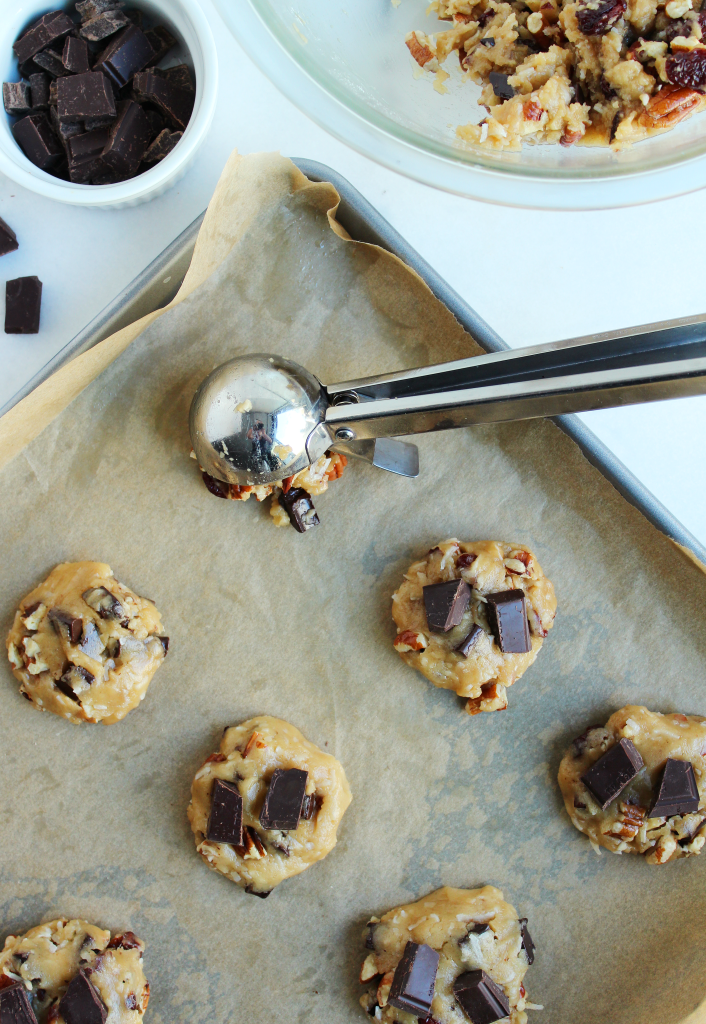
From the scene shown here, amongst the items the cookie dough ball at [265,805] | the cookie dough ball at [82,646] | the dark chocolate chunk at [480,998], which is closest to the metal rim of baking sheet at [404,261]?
the cookie dough ball at [82,646]

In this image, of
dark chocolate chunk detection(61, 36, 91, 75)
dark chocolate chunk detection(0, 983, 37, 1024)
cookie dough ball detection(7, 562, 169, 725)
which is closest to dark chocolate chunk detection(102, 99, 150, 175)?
dark chocolate chunk detection(61, 36, 91, 75)

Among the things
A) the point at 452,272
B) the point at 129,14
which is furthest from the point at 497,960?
the point at 129,14

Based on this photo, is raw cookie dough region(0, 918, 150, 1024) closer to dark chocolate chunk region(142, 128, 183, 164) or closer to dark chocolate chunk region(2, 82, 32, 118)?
dark chocolate chunk region(142, 128, 183, 164)

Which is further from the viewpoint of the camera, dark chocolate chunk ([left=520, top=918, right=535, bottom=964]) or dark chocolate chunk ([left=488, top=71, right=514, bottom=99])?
dark chocolate chunk ([left=520, top=918, right=535, bottom=964])

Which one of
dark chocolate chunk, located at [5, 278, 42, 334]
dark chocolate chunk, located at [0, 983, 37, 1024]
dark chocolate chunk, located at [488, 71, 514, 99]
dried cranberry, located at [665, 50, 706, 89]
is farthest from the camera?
dark chocolate chunk, located at [5, 278, 42, 334]

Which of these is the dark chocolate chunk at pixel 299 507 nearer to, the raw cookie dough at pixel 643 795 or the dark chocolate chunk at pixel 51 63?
the raw cookie dough at pixel 643 795

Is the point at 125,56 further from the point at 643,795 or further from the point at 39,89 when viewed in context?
the point at 643,795

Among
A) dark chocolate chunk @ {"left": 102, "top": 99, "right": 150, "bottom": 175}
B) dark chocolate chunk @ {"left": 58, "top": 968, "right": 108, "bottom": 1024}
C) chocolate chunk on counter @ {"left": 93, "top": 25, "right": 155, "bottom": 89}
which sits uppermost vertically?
chocolate chunk on counter @ {"left": 93, "top": 25, "right": 155, "bottom": 89}

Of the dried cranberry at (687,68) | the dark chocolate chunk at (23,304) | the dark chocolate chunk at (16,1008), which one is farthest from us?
the dark chocolate chunk at (23,304)

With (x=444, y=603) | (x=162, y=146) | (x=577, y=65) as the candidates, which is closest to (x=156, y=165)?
(x=162, y=146)
